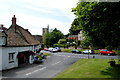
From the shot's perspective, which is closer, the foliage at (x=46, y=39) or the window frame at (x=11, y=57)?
the window frame at (x=11, y=57)

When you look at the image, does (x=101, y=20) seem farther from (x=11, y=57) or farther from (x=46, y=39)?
(x=46, y=39)

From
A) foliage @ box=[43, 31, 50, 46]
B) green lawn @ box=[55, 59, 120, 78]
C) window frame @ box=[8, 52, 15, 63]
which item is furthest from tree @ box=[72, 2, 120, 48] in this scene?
foliage @ box=[43, 31, 50, 46]

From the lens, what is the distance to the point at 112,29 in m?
17.0

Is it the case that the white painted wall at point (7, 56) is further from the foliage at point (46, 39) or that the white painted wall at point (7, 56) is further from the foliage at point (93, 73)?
the foliage at point (46, 39)

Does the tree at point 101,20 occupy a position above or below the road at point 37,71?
above

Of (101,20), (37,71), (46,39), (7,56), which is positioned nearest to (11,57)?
A: (7,56)

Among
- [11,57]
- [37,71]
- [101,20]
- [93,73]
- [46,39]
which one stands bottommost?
[37,71]

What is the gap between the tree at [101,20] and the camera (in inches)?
637

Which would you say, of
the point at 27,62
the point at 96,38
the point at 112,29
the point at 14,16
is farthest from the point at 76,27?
the point at 14,16

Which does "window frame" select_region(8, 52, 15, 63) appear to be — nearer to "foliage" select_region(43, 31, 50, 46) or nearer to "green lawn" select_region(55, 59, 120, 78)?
"green lawn" select_region(55, 59, 120, 78)

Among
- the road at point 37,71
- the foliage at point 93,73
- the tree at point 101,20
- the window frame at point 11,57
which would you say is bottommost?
the road at point 37,71

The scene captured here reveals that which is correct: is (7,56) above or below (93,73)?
above

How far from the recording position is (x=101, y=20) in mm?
17609

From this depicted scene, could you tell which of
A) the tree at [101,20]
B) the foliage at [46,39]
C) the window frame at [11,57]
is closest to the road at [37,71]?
the window frame at [11,57]
